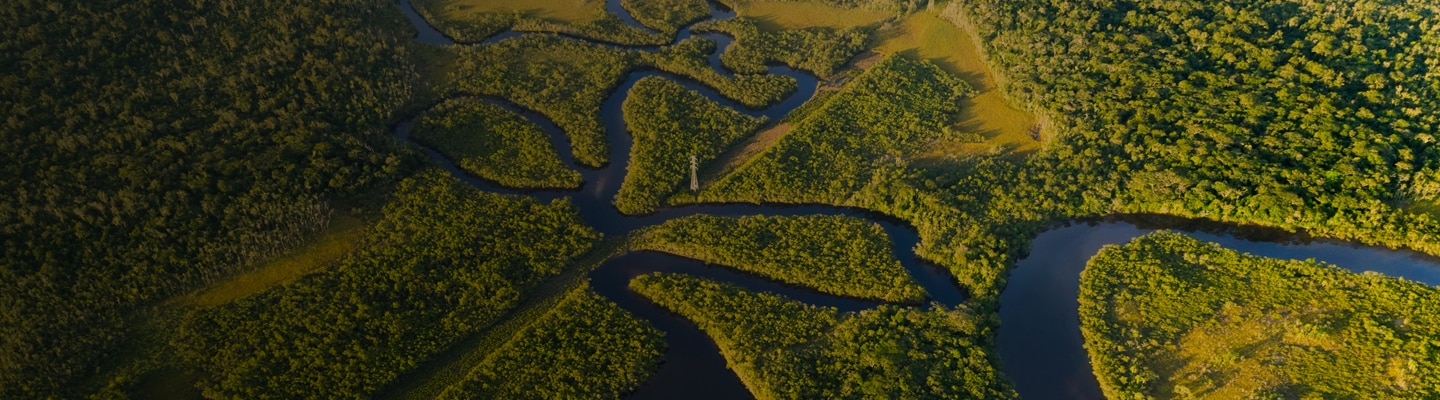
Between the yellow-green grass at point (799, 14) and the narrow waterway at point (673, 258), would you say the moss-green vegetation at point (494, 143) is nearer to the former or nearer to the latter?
the narrow waterway at point (673, 258)

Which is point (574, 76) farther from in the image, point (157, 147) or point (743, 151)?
point (157, 147)

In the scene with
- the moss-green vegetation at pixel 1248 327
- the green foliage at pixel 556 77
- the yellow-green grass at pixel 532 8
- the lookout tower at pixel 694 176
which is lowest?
the moss-green vegetation at pixel 1248 327

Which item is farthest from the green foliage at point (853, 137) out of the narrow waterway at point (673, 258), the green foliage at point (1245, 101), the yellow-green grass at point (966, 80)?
the green foliage at point (1245, 101)

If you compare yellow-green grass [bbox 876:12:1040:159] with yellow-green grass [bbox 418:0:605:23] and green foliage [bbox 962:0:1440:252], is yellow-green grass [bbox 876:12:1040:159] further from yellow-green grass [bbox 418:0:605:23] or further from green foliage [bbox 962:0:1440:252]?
yellow-green grass [bbox 418:0:605:23]

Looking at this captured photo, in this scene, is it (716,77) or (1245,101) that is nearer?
(1245,101)

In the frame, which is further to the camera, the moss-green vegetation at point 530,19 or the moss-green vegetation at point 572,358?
A: the moss-green vegetation at point 530,19

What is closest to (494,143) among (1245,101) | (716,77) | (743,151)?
(743,151)

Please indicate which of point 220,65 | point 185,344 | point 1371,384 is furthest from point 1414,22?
point 220,65
